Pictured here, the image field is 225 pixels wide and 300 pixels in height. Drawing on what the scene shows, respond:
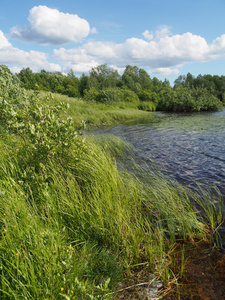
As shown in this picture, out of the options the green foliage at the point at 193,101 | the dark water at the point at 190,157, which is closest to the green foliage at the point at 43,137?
the dark water at the point at 190,157

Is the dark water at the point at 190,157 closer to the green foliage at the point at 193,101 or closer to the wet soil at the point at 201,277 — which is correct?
the wet soil at the point at 201,277

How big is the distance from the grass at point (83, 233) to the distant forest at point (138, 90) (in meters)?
2.83

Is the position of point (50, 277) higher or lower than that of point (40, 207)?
lower

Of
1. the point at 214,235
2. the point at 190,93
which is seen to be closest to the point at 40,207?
the point at 214,235

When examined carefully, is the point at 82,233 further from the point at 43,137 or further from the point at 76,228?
the point at 43,137

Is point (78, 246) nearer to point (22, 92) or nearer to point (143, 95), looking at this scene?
point (22, 92)

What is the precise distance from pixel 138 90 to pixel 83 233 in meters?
73.6

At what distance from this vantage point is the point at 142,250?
9.71ft

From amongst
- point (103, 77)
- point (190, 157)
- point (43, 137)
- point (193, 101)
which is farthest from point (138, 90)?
point (43, 137)

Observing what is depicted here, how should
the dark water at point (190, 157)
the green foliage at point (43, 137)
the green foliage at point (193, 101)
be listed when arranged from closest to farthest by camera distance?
the green foliage at point (43, 137) → the dark water at point (190, 157) → the green foliage at point (193, 101)

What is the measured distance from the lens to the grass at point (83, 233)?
1849mm

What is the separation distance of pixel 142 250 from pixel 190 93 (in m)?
41.1

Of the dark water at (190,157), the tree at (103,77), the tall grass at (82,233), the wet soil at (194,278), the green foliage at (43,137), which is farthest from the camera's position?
the tree at (103,77)

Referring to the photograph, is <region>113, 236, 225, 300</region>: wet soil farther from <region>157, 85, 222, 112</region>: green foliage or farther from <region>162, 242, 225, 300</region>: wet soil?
<region>157, 85, 222, 112</region>: green foliage
